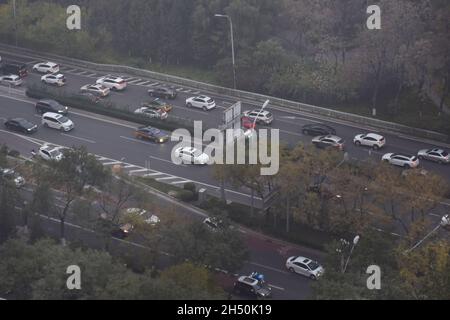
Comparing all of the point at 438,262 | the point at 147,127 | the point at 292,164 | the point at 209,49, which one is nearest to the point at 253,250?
the point at 292,164

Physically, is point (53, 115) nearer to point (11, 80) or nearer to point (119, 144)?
point (119, 144)

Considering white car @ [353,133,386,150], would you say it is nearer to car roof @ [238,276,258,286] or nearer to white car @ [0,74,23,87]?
car roof @ [238,276,258,286]

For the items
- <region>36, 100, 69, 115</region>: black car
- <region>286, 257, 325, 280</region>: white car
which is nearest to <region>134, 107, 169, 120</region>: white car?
<region>36, 100, 69, 115</region>: black car

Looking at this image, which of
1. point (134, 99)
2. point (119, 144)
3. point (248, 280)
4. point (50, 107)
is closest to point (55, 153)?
point (119, 144)

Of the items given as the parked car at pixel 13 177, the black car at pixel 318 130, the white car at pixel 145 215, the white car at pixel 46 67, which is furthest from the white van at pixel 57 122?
the black car at pixel 318 130
